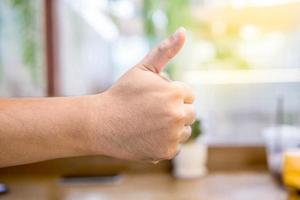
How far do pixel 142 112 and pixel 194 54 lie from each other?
1071mm

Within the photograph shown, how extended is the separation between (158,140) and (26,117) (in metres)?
0.25

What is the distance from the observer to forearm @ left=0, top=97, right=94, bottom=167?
744mm

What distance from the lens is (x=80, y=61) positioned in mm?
1630

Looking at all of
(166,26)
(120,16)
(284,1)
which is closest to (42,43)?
(120,16)

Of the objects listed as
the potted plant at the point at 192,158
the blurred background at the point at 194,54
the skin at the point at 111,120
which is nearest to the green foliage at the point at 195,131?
the potted plant at the point at 192,158

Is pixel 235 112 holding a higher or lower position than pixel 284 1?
lower

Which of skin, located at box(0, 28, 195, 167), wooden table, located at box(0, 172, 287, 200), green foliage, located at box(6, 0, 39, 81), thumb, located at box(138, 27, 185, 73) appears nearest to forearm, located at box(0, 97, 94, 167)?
skin, located at box(0, 28, 195, 167)

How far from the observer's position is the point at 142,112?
0.74 meters

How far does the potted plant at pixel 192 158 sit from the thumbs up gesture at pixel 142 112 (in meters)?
0.58

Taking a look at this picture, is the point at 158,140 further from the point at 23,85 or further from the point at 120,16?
the point at 120,16

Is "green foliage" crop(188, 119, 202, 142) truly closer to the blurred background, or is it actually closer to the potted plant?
the potted plant

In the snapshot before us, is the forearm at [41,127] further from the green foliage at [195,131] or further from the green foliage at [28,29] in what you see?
the green foliage at [28,29]

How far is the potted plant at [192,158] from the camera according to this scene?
4.39ft

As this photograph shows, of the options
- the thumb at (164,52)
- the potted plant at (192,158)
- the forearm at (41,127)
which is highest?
the thumb at (164,52)
